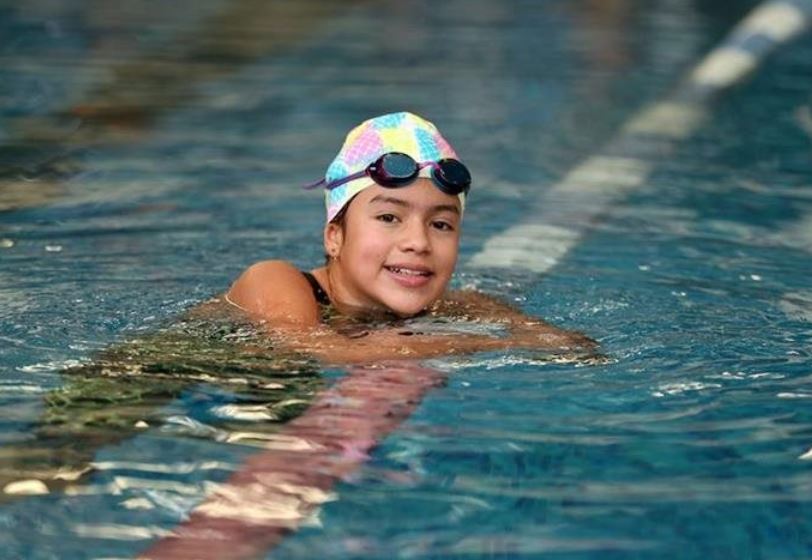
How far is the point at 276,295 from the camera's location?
4.71 m

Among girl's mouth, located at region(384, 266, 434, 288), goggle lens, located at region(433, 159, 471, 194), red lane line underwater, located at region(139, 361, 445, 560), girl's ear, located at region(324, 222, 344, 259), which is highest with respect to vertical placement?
goggle lens, located at region(433, 159, 471, 194)

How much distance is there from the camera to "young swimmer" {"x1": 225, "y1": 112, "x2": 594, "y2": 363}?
4.53 metres

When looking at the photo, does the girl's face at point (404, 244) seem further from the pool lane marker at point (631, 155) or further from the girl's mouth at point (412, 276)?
the pool lane marker at point (631, 155)

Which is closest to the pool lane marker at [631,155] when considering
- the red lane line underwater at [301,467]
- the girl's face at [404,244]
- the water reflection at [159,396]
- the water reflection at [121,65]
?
the girl's face at [404,244]

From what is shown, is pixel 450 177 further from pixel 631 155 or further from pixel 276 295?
pixel 631 155

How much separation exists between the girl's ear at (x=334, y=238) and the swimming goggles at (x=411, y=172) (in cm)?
22

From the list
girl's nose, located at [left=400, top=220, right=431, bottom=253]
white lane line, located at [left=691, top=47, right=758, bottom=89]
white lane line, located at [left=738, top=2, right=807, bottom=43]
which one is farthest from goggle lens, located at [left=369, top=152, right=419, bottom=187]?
white lane line, located at [left=738, top=2, right=807, bottom=43]

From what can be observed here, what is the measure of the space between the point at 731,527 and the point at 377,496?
683 mm

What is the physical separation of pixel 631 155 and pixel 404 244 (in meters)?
3.50

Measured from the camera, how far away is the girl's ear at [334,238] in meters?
4.89

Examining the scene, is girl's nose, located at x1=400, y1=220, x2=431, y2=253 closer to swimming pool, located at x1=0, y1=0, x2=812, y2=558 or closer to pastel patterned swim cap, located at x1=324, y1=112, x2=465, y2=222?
pastel patterned swim cap, located at x1=324, y1=112, x2=465, y2=222

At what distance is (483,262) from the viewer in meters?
5.90

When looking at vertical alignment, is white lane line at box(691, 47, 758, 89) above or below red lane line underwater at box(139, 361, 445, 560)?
above

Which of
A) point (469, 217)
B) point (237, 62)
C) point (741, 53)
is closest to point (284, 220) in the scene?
point (469, 217)
